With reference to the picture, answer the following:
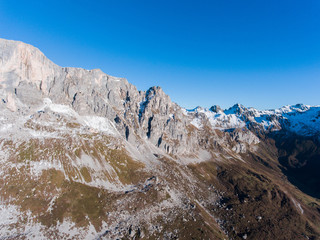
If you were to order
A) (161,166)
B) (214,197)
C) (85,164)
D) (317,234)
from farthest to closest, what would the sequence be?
1. (161,166)
2. (214,197)
3. (85,164)
4. (317,234)

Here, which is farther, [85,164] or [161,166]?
[161,166]

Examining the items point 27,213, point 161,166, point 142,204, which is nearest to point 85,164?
point 27,213

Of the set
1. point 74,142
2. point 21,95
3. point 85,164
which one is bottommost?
point 85,164

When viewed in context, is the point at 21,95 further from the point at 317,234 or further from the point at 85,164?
the point at 317,234

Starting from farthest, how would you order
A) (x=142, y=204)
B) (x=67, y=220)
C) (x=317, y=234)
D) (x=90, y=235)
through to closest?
(x=317, y=234)
(x=142, y=204)
(x=67, y=220)
(x=90, y=235)

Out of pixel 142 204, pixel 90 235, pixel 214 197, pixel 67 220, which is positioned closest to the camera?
pixel 90 235

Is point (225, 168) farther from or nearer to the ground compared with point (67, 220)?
farther from the ground

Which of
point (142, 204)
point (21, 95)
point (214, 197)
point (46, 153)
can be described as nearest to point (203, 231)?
point (142, 204)

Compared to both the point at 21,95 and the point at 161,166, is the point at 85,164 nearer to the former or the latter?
the point at 161,166

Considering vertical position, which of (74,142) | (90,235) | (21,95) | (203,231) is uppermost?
(21,95)
